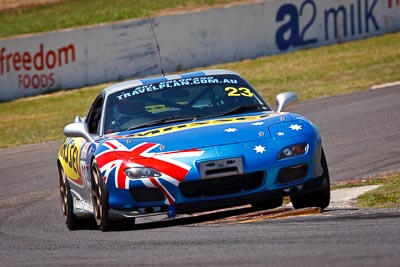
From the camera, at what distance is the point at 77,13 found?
32.6 metres

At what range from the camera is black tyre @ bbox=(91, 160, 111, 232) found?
29.5 ft

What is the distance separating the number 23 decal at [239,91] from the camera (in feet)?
33.7

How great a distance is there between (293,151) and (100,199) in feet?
5.13

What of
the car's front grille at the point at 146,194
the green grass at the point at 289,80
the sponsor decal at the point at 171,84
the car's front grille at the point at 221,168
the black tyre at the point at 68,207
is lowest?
the green grass at the point at 289,80

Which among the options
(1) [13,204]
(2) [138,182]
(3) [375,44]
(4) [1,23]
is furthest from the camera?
(4) [1,23]

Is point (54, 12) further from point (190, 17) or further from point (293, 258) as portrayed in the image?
point (293, 258)

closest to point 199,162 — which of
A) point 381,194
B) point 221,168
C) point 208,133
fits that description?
point 221,168

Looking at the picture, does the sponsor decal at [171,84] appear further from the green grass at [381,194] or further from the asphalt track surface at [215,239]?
the green grass at [381,194]

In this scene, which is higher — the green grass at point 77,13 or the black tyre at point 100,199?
the black tyre at point 100,199

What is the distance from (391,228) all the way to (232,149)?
191cm

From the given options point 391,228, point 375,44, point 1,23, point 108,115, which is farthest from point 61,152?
point 1,23

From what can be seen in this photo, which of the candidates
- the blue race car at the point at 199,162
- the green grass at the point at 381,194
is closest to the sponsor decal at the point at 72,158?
the blue race car at the point at 199,162

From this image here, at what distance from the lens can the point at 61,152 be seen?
11492 mm

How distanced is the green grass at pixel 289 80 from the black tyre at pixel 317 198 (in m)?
11.2
